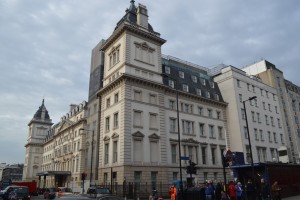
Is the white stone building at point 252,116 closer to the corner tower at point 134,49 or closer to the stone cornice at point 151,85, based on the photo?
the stone cornice at point 151,85

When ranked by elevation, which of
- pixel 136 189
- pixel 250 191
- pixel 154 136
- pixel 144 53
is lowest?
pixel 136 189

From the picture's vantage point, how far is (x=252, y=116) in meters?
Result: 51.8

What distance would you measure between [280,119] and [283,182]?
116ft

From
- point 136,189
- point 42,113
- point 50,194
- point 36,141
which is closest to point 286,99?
point 136,189

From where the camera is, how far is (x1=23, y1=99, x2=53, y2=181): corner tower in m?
97.1

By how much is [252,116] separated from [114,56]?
29.0 metres

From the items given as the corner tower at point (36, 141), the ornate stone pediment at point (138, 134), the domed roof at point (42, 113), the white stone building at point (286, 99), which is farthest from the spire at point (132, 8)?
the domed roof at point (42, 113)

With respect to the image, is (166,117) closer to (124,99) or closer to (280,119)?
(124,99)

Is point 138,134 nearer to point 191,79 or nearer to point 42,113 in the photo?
point 191,79

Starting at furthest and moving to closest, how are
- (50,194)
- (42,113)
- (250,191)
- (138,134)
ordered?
(42,113)
(50,194)
(138,134)
(250,191)

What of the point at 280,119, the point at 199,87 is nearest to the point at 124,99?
the point at 199,87

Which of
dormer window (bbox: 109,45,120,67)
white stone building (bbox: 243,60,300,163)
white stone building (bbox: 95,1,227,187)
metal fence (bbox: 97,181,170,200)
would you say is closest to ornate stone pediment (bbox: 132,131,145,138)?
white stone building (bbox: 95,1,227,187)

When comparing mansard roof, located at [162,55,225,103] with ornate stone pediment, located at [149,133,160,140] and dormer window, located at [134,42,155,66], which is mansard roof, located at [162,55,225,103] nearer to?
dormer window, located at [134,42,155,66]

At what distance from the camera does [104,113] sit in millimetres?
40812
